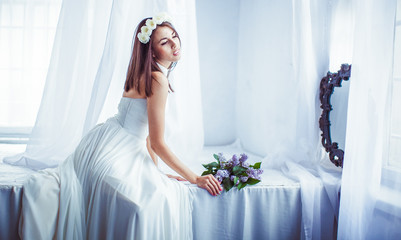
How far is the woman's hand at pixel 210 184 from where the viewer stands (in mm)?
1517

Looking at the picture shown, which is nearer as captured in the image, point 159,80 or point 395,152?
Answer: point 395,152

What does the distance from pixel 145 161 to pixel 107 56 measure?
762mm

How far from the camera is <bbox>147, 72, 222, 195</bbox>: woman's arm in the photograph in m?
1.48

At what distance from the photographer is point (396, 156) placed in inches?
52.2

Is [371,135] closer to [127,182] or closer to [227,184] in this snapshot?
[227,184]

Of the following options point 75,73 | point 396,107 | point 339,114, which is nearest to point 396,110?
point 396,107

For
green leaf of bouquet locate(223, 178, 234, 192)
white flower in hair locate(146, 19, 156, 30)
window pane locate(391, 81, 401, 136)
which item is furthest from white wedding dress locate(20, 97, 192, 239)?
window pane locate(391, 81, 401, 136)

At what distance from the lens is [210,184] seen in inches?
59.7

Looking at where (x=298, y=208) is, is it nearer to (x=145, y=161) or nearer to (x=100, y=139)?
(x=145, y=161)

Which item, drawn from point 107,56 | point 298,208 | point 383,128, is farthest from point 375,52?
point 107,56

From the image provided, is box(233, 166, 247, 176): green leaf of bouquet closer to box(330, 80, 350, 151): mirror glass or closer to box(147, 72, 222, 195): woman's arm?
box(147, 72, 222, 195): woman's arm

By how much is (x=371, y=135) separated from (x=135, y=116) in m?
1.11

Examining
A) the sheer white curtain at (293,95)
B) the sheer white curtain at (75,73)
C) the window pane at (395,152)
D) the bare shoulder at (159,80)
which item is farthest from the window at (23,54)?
the window pane at (395,152)

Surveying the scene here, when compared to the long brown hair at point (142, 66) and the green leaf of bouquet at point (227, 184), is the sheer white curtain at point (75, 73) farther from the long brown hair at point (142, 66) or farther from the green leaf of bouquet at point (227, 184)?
the green leaf of bouquet at point (227, 184)
